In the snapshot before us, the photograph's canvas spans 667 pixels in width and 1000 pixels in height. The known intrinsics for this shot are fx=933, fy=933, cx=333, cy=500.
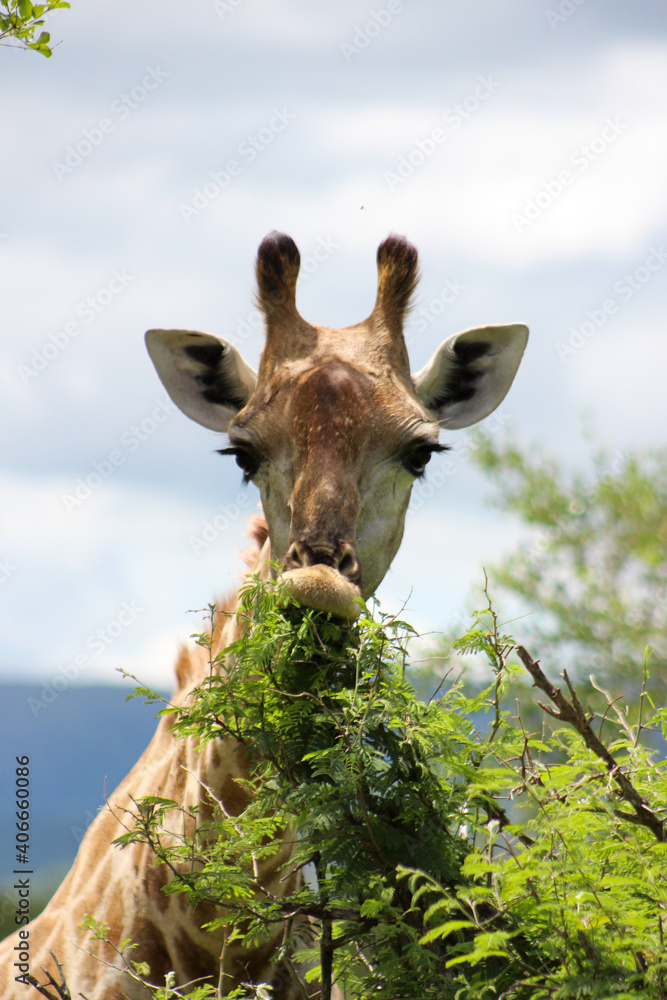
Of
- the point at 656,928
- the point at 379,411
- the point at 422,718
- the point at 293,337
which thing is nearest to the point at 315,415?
the point at 379,411

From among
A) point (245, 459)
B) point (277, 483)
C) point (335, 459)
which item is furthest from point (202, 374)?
point (335, 459)

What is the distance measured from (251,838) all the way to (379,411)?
2271 millimetres

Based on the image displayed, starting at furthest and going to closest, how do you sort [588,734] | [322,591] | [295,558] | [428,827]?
1. [295,558]
2. [322,591]
3. [428,827]
4. [588,734]

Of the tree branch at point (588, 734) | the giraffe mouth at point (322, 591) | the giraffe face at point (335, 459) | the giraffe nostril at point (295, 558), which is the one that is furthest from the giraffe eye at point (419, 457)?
the tree branch at point (588, 734)

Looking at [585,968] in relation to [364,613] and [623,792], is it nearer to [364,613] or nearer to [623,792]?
[623,792]

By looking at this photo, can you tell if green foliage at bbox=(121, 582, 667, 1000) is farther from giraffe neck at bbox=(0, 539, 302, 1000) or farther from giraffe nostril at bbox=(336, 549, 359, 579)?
giraffe neck at bbox=(0, 539, 302, 1000)

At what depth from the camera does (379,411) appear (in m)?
4.77

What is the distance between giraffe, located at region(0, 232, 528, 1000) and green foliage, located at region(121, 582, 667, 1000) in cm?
54

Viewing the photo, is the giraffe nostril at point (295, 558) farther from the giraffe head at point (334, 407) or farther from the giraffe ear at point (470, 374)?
the giraffe ear at point (470, 374)

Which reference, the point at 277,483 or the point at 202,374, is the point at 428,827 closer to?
the point at 277,483

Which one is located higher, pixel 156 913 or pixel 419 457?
pixel 419 457

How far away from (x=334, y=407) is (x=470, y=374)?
1681mm

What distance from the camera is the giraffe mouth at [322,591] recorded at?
11.5 feet

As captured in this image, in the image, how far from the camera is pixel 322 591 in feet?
11.6
